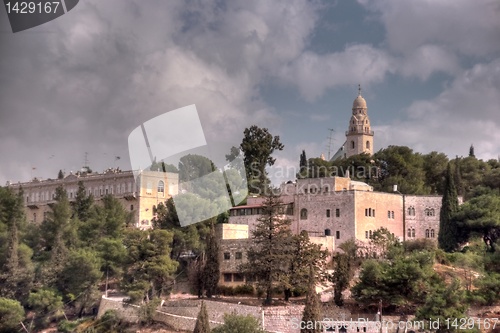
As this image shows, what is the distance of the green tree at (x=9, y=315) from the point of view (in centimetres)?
4628

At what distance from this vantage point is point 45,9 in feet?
128

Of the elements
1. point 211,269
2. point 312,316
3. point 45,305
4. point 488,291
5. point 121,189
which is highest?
point 121,189

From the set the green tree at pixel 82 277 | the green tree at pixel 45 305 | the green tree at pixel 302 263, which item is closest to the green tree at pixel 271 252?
the green tree at pixel 302 263

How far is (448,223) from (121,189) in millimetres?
30220

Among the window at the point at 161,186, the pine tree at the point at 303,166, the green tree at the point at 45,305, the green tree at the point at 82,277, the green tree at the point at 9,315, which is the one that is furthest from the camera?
the window at the point at 161,186

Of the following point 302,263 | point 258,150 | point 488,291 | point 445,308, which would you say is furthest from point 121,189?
point 445,308

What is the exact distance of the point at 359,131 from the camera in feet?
230

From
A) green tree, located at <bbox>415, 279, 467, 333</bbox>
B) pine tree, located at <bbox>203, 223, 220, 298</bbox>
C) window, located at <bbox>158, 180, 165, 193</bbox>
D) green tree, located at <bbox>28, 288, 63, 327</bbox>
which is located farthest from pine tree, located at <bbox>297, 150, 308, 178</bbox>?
green tree, located at <bbox>415, 279, 467, 333</bbox>

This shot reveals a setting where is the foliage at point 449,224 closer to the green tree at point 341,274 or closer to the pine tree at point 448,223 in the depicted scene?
the pine tree at point 448,223

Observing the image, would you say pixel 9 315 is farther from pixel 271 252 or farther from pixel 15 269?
pixel 271 252

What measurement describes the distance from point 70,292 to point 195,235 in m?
8.19

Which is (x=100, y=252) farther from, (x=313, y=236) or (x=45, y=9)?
(x=45, y=9)

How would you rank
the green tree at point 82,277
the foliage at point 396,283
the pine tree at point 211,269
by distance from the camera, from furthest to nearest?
the green tree at point 82,277 < the pine tree at point 211,269 < the foliage at point 396,283

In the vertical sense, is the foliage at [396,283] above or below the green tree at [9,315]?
above
